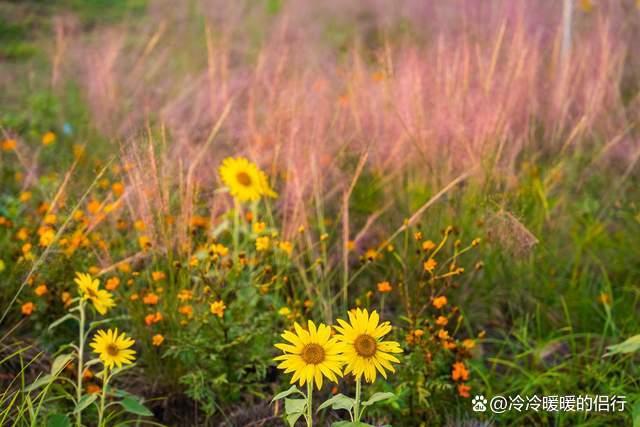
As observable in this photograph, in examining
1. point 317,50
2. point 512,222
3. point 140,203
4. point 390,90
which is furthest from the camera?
point 317,50

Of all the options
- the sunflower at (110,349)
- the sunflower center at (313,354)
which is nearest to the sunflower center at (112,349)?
the sunflower at (110,349)

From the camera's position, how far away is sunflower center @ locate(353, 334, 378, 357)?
1724 mm

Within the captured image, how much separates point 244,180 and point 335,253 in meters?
0.52

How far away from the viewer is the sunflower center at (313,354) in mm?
1730

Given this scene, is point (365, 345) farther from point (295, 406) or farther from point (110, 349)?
point (110, 349)

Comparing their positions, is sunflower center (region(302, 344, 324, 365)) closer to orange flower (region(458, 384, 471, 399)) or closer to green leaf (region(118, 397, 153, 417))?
green leaf (region(118, 397, 153, 417))

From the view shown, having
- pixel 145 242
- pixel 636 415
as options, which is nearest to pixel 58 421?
pixel 145 242

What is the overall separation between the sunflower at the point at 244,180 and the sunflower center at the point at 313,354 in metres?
0.99

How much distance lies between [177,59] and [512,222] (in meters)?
3.50

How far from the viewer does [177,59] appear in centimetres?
532

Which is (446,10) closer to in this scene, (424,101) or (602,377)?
(424,101)

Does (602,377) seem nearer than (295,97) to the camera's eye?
Yes

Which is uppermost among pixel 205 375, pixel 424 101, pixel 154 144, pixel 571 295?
pixel 154 144

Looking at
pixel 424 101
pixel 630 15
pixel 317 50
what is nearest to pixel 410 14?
pixel 317 50
